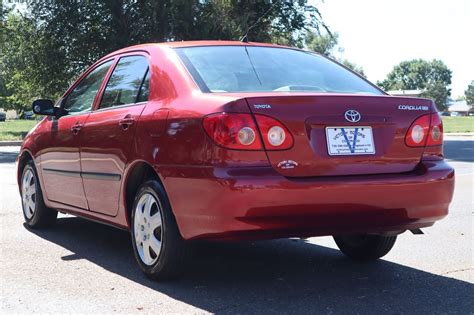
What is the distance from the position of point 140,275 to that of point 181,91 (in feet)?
4.44

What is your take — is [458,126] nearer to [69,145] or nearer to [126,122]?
[69,145]

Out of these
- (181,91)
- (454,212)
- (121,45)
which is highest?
(121,45)

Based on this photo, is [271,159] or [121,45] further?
[121,45]

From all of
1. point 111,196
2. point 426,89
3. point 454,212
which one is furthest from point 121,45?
point 426,89

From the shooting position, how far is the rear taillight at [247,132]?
143 inches

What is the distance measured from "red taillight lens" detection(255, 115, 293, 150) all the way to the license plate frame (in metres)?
0.27

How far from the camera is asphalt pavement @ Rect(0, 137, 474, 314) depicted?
148 inches

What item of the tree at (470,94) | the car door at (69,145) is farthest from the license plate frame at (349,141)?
the tree at (470,94)

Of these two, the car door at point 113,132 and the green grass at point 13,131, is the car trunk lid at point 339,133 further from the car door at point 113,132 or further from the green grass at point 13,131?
the green grass at point 13,131

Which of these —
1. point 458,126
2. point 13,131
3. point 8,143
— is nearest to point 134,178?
point 8,143

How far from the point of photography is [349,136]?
3838 millimetres

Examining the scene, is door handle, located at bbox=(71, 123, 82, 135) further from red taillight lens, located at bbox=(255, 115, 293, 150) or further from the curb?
the curb

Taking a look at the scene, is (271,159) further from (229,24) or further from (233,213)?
(229,24)

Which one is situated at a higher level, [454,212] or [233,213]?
[233,213]
